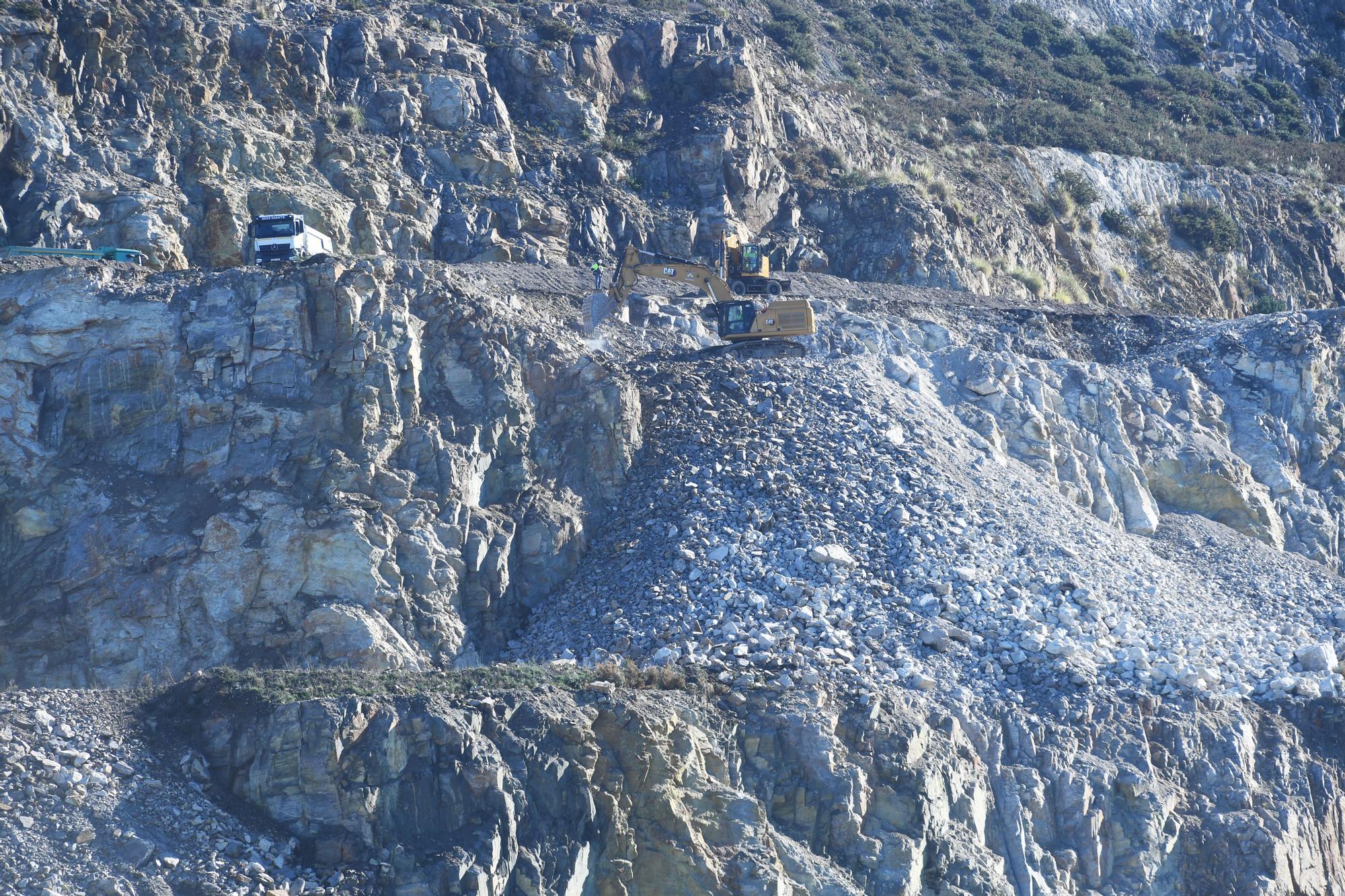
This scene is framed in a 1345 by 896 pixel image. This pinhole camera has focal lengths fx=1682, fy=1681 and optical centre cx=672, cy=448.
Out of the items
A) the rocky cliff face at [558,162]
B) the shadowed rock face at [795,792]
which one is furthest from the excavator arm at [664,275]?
the shadowed rock face at [795,792]

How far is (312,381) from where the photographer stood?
30.0 m

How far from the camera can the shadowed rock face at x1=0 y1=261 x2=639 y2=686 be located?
27453mm

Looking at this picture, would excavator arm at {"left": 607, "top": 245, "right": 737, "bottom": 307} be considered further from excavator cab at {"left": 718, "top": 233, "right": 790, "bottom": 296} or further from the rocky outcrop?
the rocky outcrop

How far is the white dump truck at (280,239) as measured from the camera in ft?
105

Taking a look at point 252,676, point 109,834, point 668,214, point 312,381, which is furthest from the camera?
point 668,214

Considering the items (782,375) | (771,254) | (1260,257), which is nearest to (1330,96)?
(1260,257)

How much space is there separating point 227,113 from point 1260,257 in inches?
1205

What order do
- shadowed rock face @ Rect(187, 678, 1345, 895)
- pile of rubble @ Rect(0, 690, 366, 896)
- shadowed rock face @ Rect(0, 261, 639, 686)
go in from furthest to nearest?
shadowed rock face @ Rect(0, 261, 639, 686)
shadowed rock face @ Rect(187, 678, 1345, 895)
pile of rubble @ Rect(0, 690, 366, 896)

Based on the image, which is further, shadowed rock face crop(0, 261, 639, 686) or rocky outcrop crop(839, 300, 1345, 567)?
rocky outcrop crop(839, 300, 1345, 567)

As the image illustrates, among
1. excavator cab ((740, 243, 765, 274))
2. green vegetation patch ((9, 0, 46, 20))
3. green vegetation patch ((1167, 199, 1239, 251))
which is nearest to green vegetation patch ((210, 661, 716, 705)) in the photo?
excavator cab ((740, 243, 765, 274))

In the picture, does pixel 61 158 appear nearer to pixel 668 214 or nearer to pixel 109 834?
pixel 668 214

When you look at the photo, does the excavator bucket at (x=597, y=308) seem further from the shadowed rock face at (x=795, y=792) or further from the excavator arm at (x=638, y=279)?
the shadowed rock face at (x=795, y=792)

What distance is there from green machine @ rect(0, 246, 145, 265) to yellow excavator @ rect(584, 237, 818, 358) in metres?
9.08

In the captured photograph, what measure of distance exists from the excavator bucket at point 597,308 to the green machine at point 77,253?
902cm
